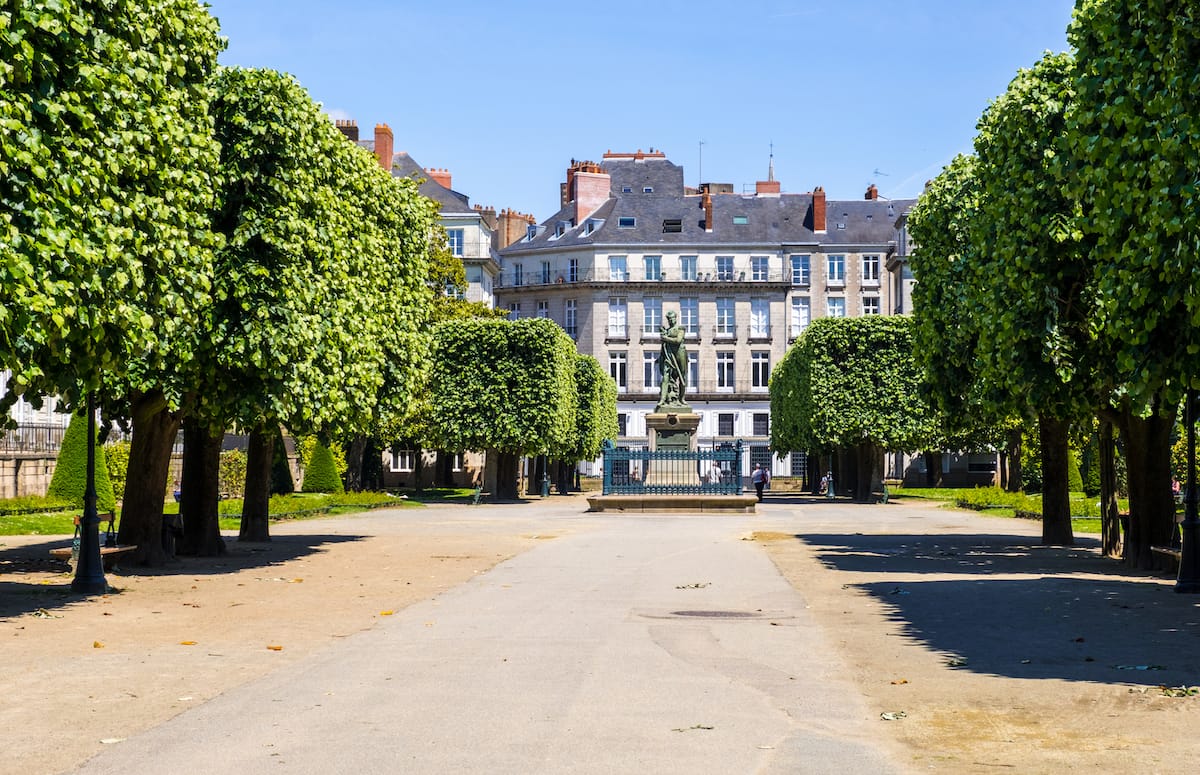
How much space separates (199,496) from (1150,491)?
1542 cm

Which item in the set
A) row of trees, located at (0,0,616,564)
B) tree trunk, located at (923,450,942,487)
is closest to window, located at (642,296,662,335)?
tree trunk, located at (923,450,942,487)

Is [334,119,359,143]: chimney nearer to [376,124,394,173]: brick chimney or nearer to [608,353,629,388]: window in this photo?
[376,124,394,173]: brick chimney

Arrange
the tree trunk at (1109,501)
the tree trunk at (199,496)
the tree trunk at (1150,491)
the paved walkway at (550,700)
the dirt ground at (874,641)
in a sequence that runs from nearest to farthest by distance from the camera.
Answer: the paved walkway at (550,700) < the dirt ground at (874,641) < the tree trunk at (1150,491) < the tree trunk at (1109,501) < the tree trunk at (199,496)

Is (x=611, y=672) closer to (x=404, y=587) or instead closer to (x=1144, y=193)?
(x=1144, y=193)

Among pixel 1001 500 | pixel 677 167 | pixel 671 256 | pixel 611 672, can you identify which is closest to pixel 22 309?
pixel 611 672

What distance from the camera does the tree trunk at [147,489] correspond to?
2166cm

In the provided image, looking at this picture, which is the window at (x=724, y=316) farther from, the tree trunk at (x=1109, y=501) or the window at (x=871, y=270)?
the tree trunk at (x=1109, y=501)

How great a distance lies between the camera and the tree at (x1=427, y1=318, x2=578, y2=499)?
58709 mm

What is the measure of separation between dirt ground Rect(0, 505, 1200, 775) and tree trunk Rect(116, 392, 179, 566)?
0.84 meters

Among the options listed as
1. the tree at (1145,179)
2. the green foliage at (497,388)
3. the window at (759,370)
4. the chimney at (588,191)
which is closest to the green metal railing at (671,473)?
the green foliage at (497,388)

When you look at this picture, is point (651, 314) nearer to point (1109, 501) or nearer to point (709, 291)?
point (709, 291)

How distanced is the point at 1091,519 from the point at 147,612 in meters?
30.2

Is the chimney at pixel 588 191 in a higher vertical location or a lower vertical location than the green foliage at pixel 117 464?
higher

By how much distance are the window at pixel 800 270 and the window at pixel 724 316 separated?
521cm
